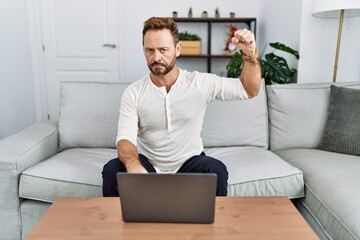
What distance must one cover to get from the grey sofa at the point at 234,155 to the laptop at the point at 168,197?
0.54 m

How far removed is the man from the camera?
1.41 metres

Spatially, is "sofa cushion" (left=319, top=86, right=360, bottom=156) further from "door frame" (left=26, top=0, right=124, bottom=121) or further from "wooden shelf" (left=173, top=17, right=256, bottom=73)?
"door frame" (left=26, top=0, right=124, bottom=121)

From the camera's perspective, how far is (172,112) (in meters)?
1.50

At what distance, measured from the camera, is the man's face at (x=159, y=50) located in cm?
141

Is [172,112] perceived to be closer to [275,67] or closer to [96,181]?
[96,181]

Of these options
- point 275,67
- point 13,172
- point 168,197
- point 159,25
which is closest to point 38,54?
point 13,172

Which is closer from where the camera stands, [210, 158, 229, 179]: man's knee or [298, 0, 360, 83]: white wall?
[210, 158, 229, 179]: man's knee

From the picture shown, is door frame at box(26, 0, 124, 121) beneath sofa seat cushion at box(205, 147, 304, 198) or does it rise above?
above

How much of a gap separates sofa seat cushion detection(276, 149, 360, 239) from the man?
15.7 inches

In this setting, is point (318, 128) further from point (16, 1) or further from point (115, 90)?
point (16, 1)

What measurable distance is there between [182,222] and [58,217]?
38 centimetres

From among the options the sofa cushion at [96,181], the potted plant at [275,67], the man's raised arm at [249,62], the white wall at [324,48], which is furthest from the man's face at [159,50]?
the white wall at [324,48]

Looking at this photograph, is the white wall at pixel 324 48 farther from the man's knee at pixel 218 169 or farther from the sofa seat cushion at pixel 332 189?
the man's knee at pixel 218 169

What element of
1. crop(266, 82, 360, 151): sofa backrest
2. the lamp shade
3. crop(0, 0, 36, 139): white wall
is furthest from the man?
crop(0, 0, 36, 139): white wall
